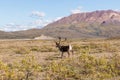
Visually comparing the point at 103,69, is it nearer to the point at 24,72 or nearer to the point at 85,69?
Result: the point at 85,69

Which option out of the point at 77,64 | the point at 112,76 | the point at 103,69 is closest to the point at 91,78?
the point at 112,76

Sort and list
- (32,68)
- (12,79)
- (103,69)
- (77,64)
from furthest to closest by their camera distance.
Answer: (77,64), (103,69), (32,68), (12,79)

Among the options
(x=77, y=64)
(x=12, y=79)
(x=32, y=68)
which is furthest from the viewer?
(x=77, y=64)

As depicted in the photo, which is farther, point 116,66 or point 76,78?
point 116,66

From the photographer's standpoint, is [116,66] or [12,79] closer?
[12,79]

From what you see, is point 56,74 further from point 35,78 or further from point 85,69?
point 85,69

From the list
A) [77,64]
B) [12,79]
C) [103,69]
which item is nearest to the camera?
[12,79]

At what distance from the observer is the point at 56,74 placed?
16.0 m

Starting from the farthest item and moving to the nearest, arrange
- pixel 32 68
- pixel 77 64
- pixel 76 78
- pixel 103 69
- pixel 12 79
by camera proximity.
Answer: pixel 77 64, pixel 103 69, pixel 76 78, pixel 32 68, pixel 12 79

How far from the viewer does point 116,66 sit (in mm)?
18781

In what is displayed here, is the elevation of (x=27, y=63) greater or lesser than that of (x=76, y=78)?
greater

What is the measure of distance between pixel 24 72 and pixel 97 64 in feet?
15.5

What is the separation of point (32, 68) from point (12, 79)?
1.42 metres

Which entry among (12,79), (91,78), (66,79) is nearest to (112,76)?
(91,78)
